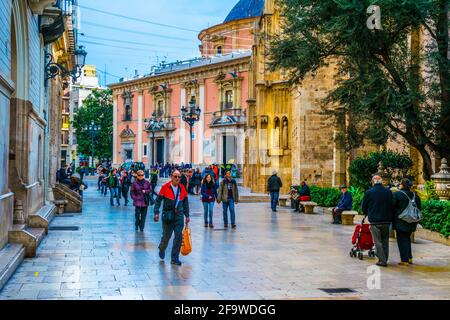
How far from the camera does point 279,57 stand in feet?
57.3

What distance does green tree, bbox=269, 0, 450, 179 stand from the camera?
14.7 meters

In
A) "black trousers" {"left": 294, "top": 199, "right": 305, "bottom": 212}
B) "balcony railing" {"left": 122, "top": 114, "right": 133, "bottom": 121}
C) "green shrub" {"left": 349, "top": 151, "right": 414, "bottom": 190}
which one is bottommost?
"black trousers" {"left": 294, "top": 199, "right": 305, "bottom": 212}

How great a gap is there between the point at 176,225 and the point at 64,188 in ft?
39.8

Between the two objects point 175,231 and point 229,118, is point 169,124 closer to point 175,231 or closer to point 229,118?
point 229,118

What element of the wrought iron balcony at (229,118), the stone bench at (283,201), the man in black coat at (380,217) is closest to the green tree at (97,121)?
the wrought iron balcony at (229,118)

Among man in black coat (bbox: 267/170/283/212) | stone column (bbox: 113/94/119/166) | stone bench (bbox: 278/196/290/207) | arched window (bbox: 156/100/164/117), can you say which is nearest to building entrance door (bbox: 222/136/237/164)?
arched window (bbox: 156/100/164/117)

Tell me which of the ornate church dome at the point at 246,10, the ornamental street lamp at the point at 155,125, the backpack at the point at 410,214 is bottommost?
the backpack at the point at 410,214

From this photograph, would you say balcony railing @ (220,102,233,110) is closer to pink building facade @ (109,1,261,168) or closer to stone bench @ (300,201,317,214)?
pink building facade @ (109,1,261,168)

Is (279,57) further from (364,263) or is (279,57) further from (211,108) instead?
(211,108)

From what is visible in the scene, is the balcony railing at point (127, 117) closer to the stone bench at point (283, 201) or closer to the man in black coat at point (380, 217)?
the stone bench at point (283, 201)

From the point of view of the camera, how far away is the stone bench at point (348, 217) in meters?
16.2

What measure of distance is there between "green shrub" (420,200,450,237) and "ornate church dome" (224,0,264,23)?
4108cm

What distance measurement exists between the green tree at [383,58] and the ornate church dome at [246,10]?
3651cm

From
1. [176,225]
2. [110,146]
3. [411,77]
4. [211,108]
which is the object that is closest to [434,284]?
[176,225]
